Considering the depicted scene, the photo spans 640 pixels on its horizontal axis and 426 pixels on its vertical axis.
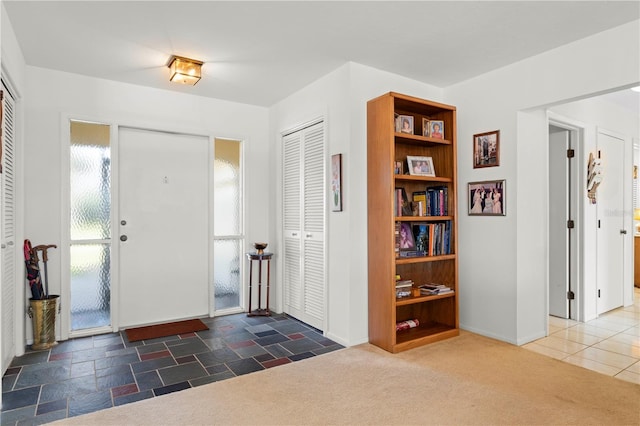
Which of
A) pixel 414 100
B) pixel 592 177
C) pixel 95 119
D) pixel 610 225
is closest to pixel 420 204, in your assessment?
pixel 414 100

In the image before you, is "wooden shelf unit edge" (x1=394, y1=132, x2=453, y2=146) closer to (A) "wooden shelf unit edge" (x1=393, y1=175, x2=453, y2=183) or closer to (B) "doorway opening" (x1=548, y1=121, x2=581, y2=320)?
(A) "wooden shelf unit edge" (x1=393, y1=175, x2=453, y2=183)

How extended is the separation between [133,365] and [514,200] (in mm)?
3338

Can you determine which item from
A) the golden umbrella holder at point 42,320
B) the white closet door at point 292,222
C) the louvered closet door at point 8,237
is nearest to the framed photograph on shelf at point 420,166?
the white closet door at point 292,222

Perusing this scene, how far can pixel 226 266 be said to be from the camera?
438 cm

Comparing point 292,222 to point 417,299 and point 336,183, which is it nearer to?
point 336,183

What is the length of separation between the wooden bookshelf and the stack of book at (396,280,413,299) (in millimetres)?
60

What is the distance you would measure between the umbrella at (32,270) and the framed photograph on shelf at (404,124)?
326 centimetres

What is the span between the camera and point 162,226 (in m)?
4.02

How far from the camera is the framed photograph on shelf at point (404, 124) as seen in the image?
3342 mm

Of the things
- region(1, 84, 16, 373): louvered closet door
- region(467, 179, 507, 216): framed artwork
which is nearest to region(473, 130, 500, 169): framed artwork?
region(467, 179, 507, 216): framed artwork

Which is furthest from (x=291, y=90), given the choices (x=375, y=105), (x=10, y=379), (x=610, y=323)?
(x=610, y=323)

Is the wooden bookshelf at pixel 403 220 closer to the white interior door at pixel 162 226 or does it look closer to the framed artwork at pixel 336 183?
the framed artwork at pixel 336 183

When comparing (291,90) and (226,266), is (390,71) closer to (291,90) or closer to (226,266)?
(291,90)

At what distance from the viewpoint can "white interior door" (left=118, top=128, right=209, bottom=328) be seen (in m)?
3.83
